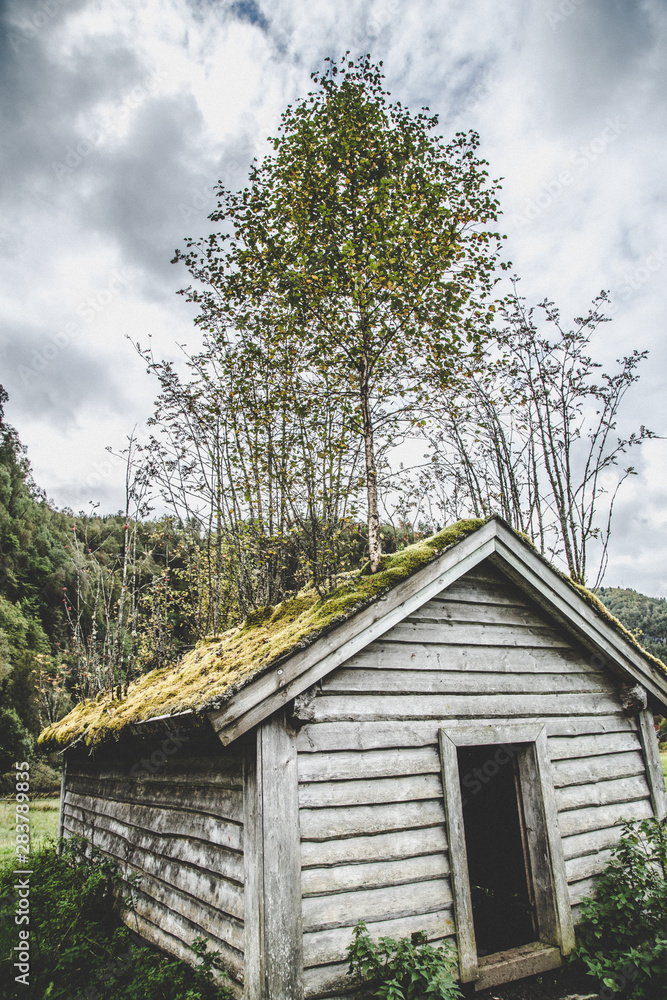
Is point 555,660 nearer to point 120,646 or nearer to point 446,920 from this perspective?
point 446,920

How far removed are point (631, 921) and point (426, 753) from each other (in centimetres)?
249

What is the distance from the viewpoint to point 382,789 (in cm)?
438

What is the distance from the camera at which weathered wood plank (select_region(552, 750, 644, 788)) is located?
5389 millimetres

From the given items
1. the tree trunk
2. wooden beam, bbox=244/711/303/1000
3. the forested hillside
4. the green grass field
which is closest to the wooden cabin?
wooden beam, bbox=244/711/303/1000

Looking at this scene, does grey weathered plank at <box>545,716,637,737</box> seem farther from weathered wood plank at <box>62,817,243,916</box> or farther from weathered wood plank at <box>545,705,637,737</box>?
weathered wood plank at <box>62,817,243,916</box>

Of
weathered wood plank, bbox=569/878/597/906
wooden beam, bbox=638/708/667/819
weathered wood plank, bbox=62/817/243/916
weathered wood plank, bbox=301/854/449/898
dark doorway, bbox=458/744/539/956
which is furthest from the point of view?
dark doorway, bbox=458/744/539/956

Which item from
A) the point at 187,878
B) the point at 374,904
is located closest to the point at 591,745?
the point at 374,904

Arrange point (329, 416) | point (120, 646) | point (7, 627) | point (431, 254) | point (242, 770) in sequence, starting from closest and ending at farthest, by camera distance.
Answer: point (242, 770)
point (431, 254)
point (329, 416)
point (120, 646)
point (7, 627)

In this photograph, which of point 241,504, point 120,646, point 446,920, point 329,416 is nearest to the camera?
point 446,920

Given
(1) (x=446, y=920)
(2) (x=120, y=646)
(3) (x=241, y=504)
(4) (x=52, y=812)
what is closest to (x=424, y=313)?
(3) (x=241, y=504)

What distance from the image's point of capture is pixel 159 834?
539 centimetres

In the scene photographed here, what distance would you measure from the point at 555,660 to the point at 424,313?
14.3ft

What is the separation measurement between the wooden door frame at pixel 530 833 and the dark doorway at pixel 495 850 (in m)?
0.44

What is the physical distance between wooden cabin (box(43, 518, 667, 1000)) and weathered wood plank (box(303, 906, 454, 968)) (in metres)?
0.01
